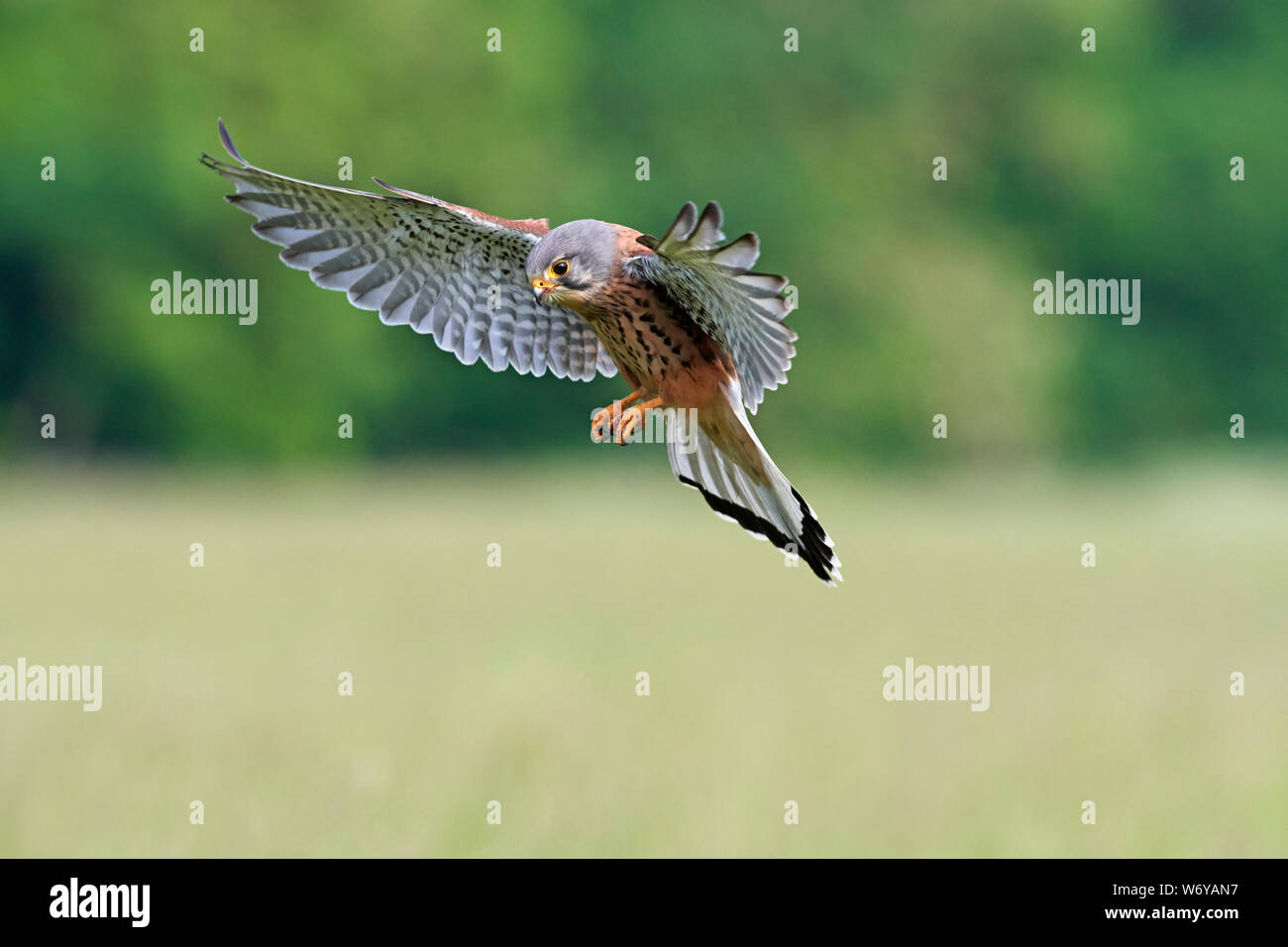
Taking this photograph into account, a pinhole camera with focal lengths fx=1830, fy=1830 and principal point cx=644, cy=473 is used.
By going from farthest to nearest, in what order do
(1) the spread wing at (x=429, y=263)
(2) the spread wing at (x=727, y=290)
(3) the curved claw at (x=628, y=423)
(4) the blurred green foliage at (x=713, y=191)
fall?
(4) the blurred green foliage at (x=713, y=191) < (1) the spread wing at (x=429, y=263) < (3) the curved claw at (x=628, y=423) < (2) the spread wing at (x=727, y=290)

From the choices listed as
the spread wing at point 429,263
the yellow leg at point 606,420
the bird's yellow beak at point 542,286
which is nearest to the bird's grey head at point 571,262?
the bird's yellow beak at point 542,286

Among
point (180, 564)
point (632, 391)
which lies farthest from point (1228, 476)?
point (632, 391)

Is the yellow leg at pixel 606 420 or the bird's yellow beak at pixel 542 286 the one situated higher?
the bird's yellow beak at pixel 542 286

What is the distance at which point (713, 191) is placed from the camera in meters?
29.7

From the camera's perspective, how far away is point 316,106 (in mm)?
27703

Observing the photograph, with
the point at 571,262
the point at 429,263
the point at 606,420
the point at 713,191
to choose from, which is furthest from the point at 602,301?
the point at 713,191

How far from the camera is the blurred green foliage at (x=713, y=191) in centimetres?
2759

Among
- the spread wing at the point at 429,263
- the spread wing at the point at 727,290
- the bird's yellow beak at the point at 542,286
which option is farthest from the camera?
the spread wing at the point at 429,263

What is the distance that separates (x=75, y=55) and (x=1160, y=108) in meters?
19.9

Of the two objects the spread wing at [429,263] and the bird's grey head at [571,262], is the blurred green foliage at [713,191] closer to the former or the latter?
the spread wing at [429,263]

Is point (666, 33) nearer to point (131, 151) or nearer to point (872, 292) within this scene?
point (872, 292)

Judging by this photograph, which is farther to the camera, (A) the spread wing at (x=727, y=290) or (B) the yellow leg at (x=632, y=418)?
(B) the yellow leg at (x=632, y=418)

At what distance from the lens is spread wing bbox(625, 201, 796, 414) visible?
3781 millimetres

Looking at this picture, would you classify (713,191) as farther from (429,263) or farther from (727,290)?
(727,290)
